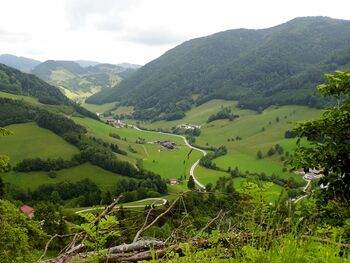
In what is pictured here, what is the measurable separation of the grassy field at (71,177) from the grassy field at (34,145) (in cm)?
1187

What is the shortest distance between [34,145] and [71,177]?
37.7m

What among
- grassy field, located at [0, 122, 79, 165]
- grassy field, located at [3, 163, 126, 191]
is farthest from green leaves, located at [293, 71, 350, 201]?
grassy field, located at [0, 122, 79, 165]

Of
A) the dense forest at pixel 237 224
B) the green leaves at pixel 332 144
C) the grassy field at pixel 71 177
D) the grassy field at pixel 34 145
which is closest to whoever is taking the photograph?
the dense forest at pixel 237 224

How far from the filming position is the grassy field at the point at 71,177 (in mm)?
145125

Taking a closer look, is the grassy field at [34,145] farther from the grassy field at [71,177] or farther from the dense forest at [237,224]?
the dense forest at [237,224]

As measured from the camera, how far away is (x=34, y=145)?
595 ft

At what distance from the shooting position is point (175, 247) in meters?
4.83

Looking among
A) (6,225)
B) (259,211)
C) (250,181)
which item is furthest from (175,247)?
(6,225)

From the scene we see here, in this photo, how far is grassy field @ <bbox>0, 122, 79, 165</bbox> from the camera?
561 feet

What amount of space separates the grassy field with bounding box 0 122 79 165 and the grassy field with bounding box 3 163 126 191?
11.9 m

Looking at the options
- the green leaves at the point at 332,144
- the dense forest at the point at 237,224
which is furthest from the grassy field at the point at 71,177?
the dense forest at the point at 237,224

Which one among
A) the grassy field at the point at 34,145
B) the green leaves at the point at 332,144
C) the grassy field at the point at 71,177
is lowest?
the grassy field at the point at 71,177

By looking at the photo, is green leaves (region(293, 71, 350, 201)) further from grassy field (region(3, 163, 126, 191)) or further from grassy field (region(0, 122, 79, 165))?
grassy field (region(0, 122, 79, 165))

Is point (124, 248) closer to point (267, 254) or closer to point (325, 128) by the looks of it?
A: point (267, 254)
